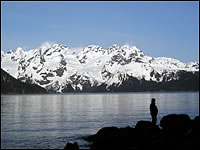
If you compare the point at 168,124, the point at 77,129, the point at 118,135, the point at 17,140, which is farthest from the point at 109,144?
the point at 77,129

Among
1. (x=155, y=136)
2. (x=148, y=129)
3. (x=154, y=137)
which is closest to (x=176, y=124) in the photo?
(x=148, y=129)

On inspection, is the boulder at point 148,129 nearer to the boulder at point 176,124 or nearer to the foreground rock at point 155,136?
the foreground rock at point 155,136

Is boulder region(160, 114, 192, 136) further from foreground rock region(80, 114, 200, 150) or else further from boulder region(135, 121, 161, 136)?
boulder region(135, 121, 161, 136)

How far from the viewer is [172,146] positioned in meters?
28.2

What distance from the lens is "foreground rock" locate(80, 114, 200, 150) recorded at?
94.6 feet

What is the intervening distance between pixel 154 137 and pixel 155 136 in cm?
32

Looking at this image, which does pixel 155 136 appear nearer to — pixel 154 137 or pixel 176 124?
pixel 154 137

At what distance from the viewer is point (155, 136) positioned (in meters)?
32.2

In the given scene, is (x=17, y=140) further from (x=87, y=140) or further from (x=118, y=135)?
(x=118, y=135)

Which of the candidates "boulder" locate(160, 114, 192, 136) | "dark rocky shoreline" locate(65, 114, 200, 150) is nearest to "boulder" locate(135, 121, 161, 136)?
"dark rocky shoreline" locate(65, 114, 200, 150)

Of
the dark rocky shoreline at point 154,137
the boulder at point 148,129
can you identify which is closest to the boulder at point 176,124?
the dark rocky shoreline at point 154,137

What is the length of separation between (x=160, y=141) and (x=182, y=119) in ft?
29.5

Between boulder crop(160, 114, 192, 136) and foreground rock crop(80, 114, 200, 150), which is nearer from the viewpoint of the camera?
foreground rock crop(80, 114, 200, 150)

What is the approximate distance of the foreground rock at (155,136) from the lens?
28828 mm
